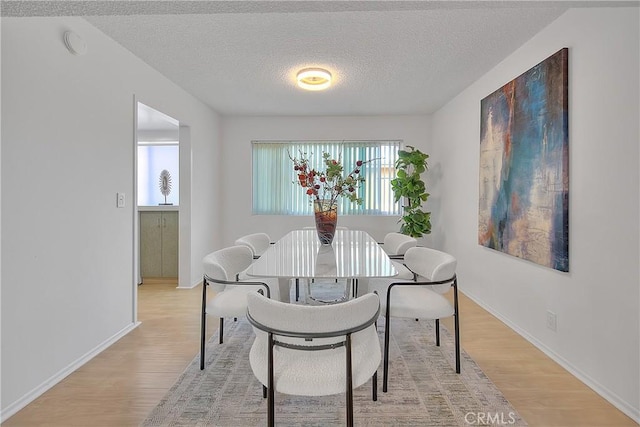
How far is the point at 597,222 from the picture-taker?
6.50 ft

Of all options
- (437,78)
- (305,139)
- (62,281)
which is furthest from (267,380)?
(305,139)

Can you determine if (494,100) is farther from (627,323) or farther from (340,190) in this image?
(627,323)

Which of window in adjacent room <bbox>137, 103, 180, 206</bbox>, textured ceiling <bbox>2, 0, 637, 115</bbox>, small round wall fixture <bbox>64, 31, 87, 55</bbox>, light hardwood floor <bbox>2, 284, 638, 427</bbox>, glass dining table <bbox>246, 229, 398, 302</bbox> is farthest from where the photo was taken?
window in adjacent room <bbox>137, 103, 180, 206</bbox>

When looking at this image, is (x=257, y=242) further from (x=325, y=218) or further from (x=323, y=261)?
(x=323, y=261)

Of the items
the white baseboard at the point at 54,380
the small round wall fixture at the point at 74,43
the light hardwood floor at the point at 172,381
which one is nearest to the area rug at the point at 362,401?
the light hardwood floor at the point at 172,381

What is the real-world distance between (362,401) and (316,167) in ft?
12.8

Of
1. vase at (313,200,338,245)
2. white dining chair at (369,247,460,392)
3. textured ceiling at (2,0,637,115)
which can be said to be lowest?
white dining chair at (369,247,460,392)

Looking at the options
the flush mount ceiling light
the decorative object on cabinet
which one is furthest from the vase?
the decorative object on cabinet

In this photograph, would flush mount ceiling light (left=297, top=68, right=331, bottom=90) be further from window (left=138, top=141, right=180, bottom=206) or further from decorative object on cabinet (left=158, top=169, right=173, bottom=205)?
window (left=138, top=141, right=180, bottom=206)

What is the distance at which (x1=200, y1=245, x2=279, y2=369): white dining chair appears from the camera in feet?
6.53

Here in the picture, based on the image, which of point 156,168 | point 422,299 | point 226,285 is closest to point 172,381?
point 226,285

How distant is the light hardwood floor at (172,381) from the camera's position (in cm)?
174

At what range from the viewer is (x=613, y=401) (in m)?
1.85

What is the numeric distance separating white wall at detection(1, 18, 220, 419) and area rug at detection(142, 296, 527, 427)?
0.82m
